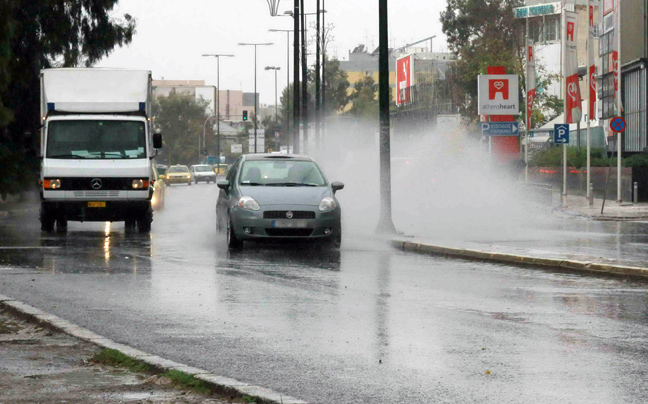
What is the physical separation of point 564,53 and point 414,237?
2055 centimetres

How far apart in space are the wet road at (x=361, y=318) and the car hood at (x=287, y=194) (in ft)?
2.88

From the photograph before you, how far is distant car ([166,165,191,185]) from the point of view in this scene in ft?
260

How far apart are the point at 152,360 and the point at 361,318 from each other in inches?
123

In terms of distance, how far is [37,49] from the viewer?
40.1 m

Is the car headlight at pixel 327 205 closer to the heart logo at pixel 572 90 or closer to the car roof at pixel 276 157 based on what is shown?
the car roof at pixel 276 157


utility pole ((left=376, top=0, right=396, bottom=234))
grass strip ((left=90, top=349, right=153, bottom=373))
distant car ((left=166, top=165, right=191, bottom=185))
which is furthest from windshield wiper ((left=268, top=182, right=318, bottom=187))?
distant car ((left=166, top=165, right=191, bottom=185))

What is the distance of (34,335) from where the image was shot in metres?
9.52

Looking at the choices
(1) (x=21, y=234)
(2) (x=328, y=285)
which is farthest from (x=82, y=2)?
(2) (x=328, y=285)

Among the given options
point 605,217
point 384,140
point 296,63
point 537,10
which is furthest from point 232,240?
point 537,10

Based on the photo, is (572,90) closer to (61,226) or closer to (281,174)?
(61,226)

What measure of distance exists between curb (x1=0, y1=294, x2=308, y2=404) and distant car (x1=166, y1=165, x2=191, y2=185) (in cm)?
6825

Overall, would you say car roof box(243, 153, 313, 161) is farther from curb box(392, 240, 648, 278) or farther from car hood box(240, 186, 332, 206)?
curb box(392, 240, 648, 278)

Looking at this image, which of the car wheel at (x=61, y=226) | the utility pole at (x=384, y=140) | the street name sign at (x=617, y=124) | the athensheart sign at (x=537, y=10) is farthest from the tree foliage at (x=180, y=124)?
the utility pole at (x=384, y=140)

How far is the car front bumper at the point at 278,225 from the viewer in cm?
1827
